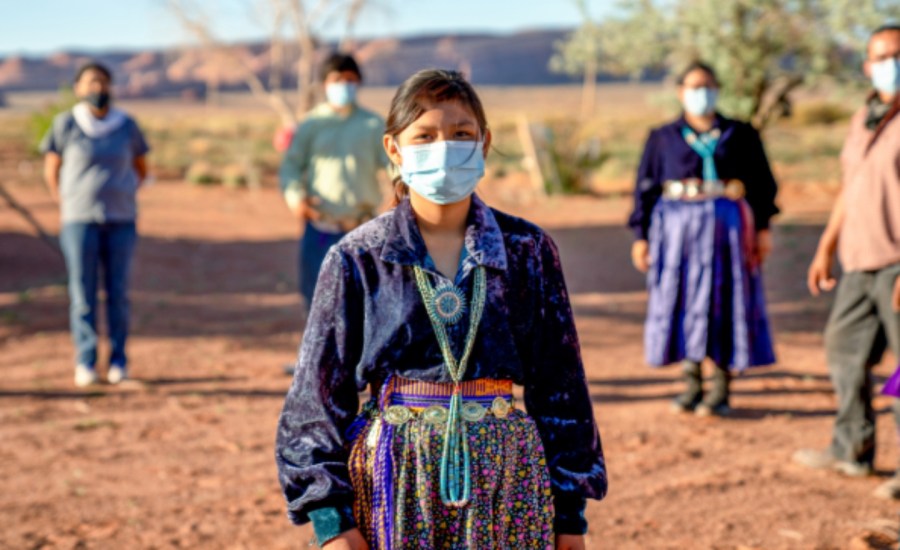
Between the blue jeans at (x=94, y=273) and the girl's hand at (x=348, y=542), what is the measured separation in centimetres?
493

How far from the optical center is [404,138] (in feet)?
8.30

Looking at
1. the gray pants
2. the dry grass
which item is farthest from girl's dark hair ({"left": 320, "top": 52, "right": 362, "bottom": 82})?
the gray pants

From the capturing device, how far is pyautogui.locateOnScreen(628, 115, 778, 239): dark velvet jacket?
5.93 m

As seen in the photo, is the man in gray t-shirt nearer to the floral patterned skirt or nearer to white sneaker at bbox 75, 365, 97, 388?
white sneaker at bbox 75, 365, 97, 388

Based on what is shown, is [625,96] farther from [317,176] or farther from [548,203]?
[317,176]

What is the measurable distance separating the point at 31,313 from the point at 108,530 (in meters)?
5.61

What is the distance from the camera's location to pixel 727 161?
591 centimetres

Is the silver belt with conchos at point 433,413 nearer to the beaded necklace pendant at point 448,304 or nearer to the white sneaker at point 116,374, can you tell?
the beaded necklace pendant at point 448,304

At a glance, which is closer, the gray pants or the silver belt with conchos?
the silver belt with conchos

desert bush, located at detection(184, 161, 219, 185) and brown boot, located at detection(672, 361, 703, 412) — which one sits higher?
desert bush, located at detection(184, 161, 219, 185)

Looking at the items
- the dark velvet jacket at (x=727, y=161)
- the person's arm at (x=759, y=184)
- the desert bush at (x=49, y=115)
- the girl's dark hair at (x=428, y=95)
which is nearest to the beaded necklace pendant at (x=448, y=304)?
the girl's dark hair at (x=428, y=95)

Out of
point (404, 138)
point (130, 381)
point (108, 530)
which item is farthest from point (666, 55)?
point (404, 138)

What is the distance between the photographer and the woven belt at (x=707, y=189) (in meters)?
5.95

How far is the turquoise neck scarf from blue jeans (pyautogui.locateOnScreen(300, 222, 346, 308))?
2.14 metres
